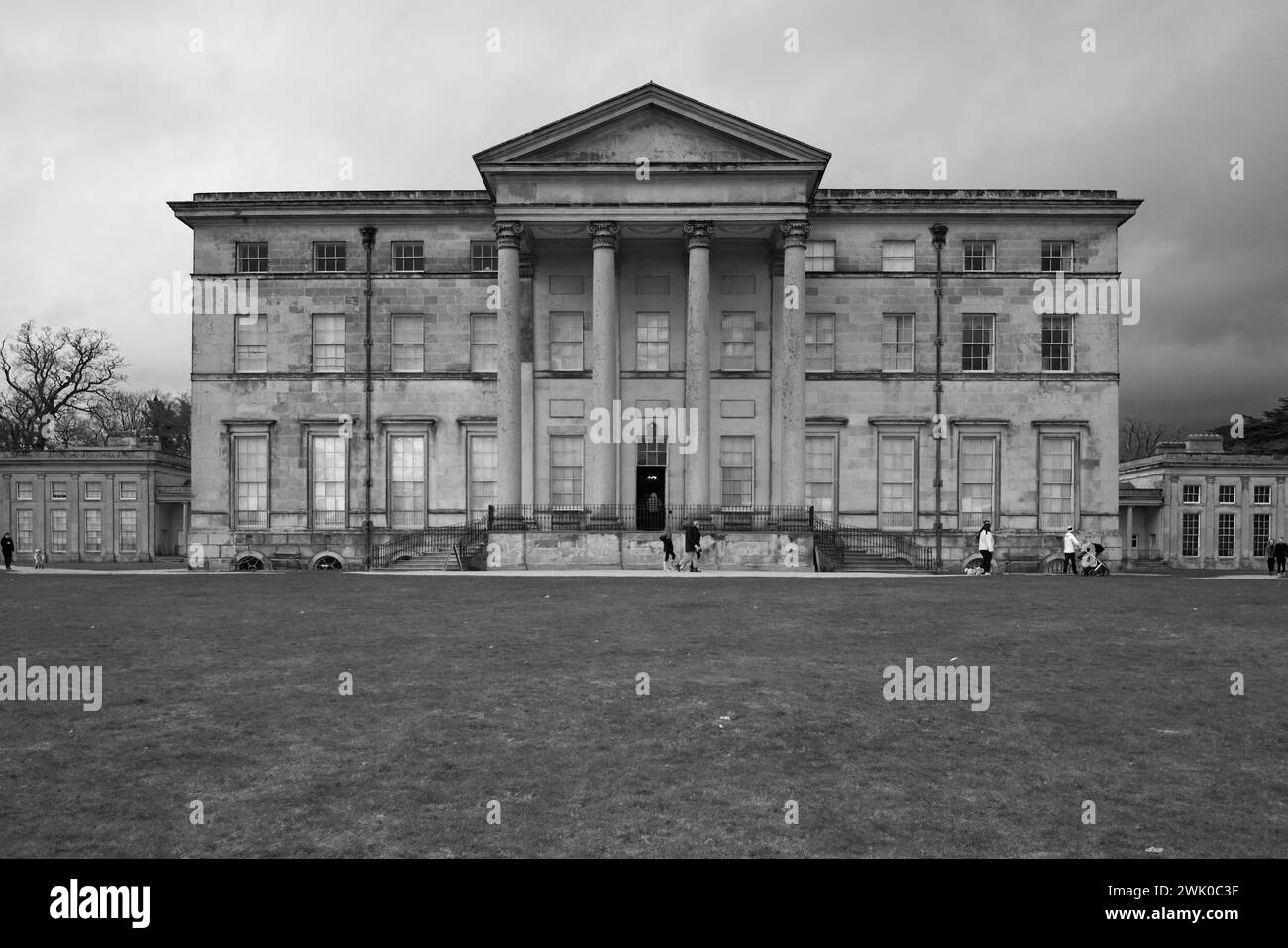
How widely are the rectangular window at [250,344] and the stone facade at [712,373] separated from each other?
1.79 ft

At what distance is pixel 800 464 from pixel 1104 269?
16.1m

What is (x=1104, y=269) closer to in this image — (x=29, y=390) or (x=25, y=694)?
(x=25, y=694)

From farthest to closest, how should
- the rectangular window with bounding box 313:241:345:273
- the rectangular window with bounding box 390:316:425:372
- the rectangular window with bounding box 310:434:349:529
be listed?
the rectangular window with bounding box 313:241:345:273, the rectangular window with bounding box 310:434:349:529, the rectangular window with bounding box 390:316:425:372

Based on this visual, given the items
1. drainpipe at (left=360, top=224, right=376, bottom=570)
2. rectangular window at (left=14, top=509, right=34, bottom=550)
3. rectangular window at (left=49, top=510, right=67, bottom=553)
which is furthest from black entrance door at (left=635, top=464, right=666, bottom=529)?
rectangular window at (left=14, top=509, right=34, bottom=550)

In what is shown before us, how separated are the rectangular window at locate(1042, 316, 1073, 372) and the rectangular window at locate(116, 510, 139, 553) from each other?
56.0m

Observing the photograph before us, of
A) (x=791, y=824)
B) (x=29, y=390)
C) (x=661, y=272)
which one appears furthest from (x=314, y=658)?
(x=29, y=390)

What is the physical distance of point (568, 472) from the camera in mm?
37344

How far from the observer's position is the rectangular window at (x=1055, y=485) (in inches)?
1467

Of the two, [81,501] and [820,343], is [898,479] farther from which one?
[81,501]

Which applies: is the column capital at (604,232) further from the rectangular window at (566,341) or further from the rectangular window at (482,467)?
the rectangular window at (482,467)

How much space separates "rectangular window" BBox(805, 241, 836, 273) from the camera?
37.5 m

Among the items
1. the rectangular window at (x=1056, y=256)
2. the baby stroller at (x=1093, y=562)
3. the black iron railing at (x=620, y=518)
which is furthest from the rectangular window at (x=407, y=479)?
the rectangular window at (x=1056, y=256)

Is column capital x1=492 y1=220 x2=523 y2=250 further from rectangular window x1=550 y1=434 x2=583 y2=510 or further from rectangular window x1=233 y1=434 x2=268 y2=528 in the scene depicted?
rectangular window x1=233 y1=434 x2=268 y2=528

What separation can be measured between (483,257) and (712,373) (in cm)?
1083
